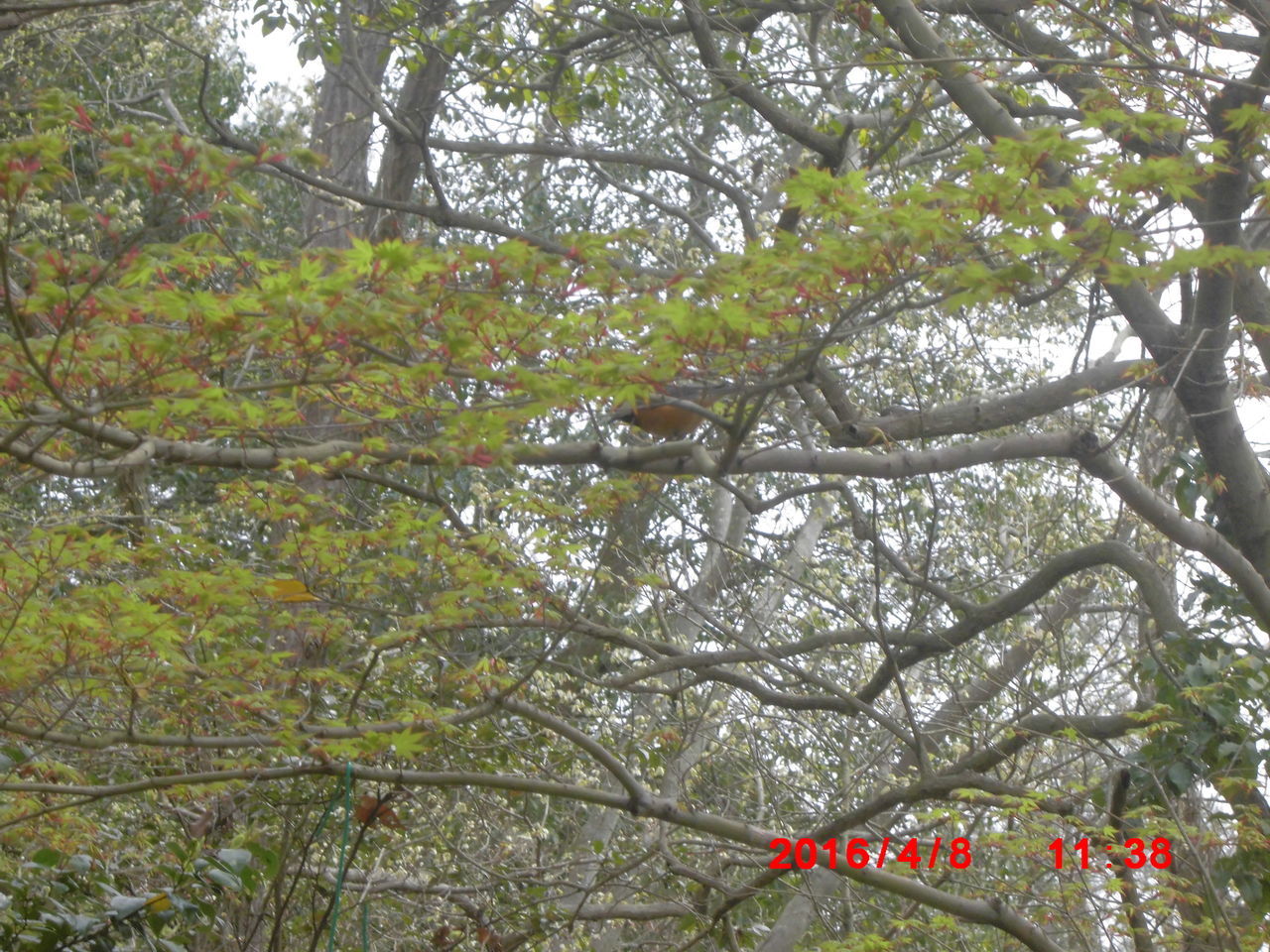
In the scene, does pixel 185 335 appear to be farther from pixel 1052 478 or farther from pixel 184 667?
pixel 1052 478

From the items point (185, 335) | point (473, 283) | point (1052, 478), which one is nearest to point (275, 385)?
point (185, 335)

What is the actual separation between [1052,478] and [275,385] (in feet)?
16.9

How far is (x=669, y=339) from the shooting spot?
2.73 metres

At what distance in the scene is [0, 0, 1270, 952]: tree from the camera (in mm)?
2746
